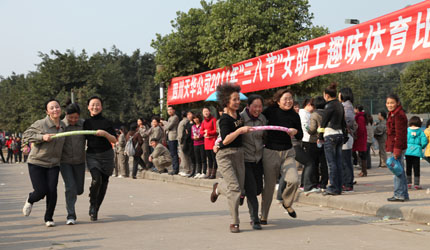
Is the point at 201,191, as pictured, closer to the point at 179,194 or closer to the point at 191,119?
the point at 179,194

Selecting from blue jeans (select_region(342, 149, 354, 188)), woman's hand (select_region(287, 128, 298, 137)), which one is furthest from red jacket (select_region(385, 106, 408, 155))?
woman's hand (select_region(287, 128, 298, 137))

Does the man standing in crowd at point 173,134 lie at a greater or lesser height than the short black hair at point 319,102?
lesser

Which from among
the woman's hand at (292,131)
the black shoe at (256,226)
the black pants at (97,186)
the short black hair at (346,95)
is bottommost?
the black shoe at (256,226)

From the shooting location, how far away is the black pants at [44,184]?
7.81m

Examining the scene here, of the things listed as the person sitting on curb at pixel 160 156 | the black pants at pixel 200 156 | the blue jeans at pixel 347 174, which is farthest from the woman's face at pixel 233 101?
the person sitting on curb at pixel 160 156

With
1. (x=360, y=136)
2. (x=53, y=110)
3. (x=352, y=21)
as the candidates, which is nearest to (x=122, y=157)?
(x=360, y=136)

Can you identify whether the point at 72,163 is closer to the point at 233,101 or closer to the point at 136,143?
the point at 233,101

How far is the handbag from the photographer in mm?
8852

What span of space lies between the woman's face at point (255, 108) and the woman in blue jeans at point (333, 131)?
268cm

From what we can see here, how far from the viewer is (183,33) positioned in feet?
68.0

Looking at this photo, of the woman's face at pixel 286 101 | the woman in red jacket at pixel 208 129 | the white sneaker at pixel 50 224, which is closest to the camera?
the woman's face at pixel 286 101

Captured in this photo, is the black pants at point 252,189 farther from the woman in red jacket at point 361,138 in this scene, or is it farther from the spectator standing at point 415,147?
the woman in red jacket at point 361,138

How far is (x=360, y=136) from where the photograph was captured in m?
13.4

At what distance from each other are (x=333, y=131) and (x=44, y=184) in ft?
16.1
